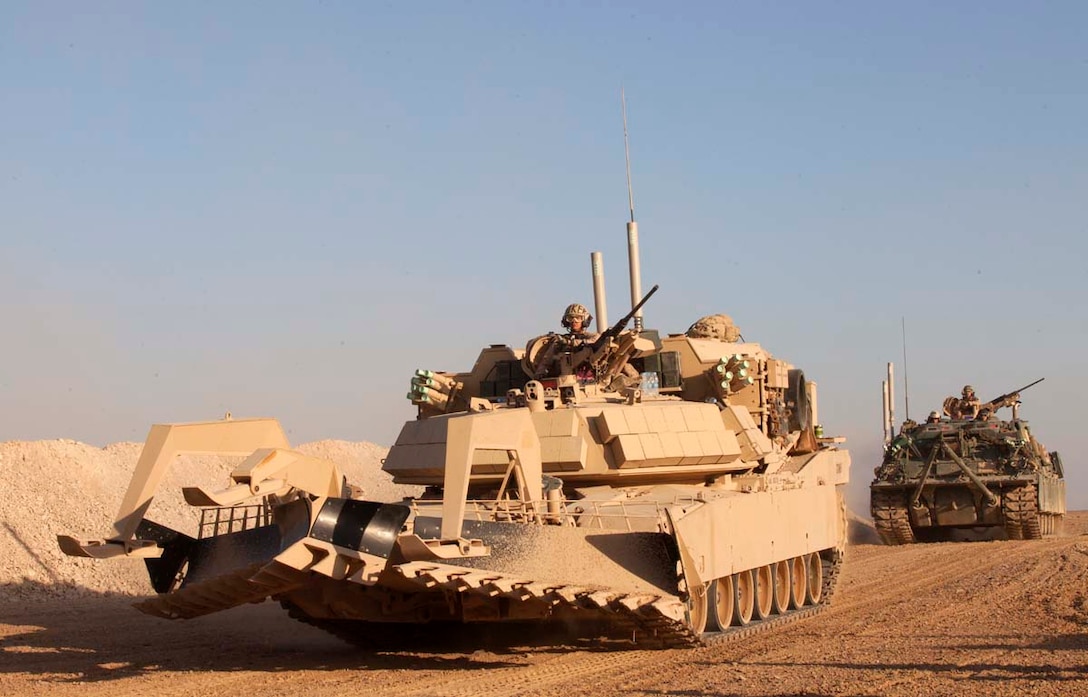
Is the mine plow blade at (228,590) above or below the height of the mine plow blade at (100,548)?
below

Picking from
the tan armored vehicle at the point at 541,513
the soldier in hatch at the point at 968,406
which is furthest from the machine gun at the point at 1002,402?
the tan armored vehicle at the point at 541,513

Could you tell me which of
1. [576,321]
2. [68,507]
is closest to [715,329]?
[576,321]

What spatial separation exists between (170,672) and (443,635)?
126 inches

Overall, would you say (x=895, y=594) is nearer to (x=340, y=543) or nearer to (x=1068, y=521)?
(x=340, y=543)

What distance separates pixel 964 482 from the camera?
91.9 ft

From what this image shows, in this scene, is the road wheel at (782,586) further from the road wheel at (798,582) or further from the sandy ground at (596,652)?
the sandy ground at (596,652)

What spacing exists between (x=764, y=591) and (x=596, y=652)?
2929mm

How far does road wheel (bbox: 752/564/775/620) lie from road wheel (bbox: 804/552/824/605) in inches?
57.0

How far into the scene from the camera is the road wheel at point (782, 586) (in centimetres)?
1576

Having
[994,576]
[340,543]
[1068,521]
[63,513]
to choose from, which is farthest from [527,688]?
[1068,521]

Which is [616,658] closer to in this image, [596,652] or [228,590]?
[596,652]

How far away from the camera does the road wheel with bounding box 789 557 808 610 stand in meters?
16.4

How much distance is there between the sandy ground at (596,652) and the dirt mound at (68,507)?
0.07 metres

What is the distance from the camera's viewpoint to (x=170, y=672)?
12.7 metres
